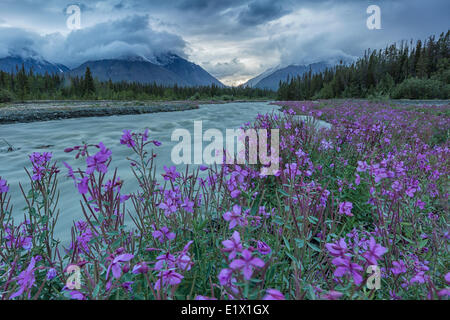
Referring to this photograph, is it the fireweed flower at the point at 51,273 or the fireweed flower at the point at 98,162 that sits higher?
the fireweed flower at the point at 98,162

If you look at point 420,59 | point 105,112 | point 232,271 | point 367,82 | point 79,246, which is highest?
point 420,59

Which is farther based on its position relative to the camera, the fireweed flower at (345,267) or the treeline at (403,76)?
the treeline at (403,76)

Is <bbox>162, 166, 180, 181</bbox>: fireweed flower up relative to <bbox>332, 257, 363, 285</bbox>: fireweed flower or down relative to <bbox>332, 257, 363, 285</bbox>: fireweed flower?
up

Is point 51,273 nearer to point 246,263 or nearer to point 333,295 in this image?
point 246,263

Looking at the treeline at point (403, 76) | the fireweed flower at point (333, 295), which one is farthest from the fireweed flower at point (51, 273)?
the treeline at point (403, 76)

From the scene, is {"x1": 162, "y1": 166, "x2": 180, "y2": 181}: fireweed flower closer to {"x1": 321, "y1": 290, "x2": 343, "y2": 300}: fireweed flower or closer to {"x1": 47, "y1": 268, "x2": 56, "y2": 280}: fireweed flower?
{"x1": 47, "y1": 268, "x2": 56, "y2": 280}: fireweed flower

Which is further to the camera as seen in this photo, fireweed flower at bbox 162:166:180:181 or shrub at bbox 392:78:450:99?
shrub at bbox 392:78:450:99

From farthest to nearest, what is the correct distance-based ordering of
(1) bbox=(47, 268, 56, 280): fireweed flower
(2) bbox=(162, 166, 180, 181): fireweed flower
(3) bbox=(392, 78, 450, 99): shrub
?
(3) bbox=(392, 78, 450, 99): shrub, (2) bbox=(162, 166, 180, 181): fireweed flower, (1) bbox=(47, 268, 56, 280): fireweed flower

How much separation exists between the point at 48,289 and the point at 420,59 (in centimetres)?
7293

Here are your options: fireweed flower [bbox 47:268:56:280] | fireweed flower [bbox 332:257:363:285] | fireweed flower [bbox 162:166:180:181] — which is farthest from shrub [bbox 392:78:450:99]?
fireweed flower [bbox 47:268:56:280]

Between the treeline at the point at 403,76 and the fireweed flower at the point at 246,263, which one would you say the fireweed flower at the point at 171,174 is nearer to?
the fireweed flower at the point at 246,263
